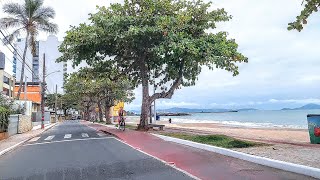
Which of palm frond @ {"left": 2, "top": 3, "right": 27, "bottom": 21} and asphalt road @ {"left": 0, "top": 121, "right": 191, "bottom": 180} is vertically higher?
palm frond @ {"left": 2, "top": 3, "right": 27, "bottom": 21}

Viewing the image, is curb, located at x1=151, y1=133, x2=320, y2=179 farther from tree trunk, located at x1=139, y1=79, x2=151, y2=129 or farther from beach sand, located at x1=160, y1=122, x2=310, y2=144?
tree trunk, located at x1=139, y1=79, x2=151, y2=129

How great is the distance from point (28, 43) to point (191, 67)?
21181 mm

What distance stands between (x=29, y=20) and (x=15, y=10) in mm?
1707

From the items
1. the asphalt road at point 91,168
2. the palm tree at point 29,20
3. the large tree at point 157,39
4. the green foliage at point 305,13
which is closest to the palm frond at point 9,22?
the palm tree at point 29,20

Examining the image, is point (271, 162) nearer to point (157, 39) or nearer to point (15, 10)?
point (157, 39)

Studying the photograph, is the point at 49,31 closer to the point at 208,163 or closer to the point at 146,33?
the point at 146,33

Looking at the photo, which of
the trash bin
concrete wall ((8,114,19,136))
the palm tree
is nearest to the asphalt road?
the trash bin

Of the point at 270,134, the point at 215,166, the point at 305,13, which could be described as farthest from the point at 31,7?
the point at 305,13

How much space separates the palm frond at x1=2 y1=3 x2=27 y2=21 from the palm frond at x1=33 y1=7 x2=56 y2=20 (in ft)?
4.58

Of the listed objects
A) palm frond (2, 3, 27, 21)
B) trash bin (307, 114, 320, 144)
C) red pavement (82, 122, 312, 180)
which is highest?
palm frond (2, 3, 27, 21)

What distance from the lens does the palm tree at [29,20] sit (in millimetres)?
40156

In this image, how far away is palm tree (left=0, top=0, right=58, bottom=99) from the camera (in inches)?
1581

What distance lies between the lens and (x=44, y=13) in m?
42.3

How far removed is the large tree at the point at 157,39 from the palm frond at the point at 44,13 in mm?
17007
